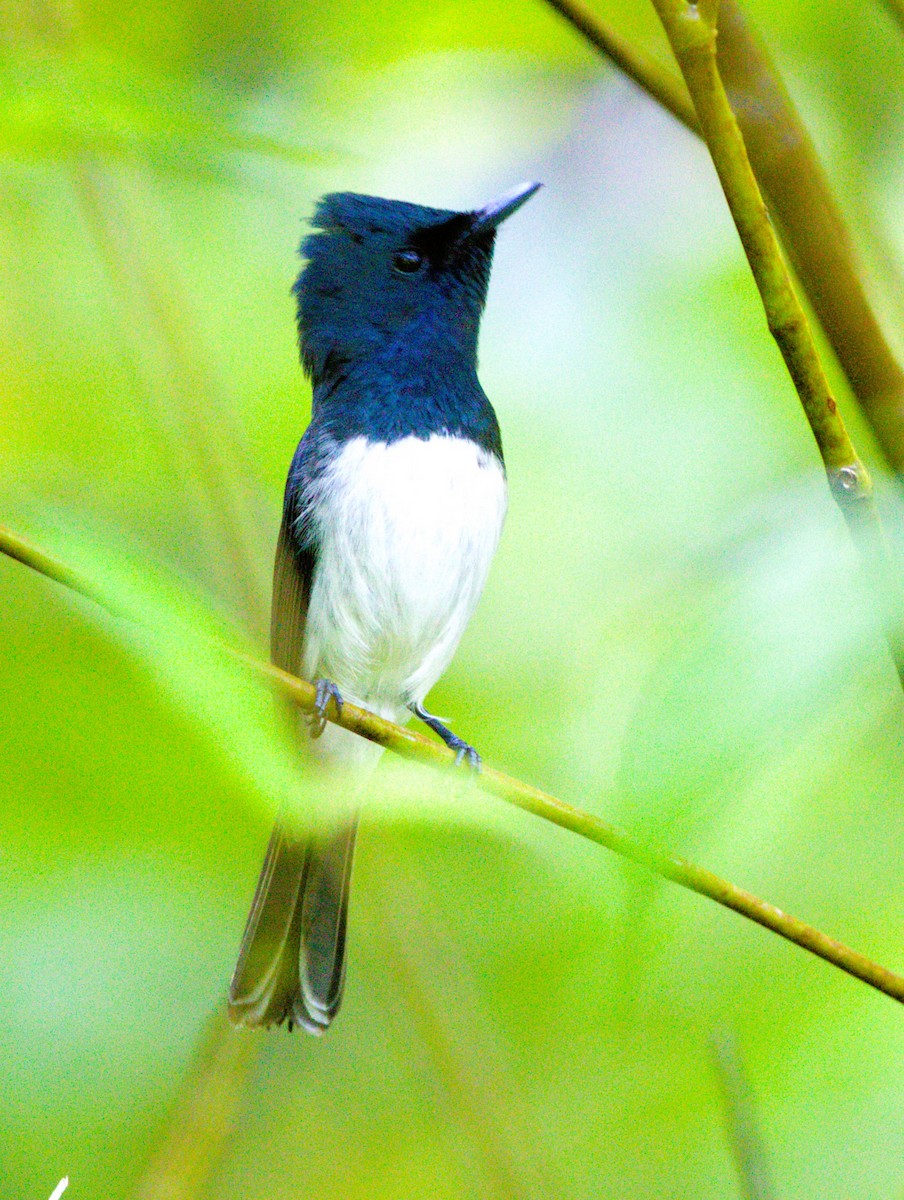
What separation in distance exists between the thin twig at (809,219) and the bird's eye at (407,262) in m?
0.38

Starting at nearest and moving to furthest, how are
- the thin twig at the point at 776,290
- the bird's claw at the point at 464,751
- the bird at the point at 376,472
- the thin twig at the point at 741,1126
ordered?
the thin twig at the point at 776,290 < the thin twig at the point at 741,1126 < the bird's claw at the point at 464,751 < the bird at the point at 376,472

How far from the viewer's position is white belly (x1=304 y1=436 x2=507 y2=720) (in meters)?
0.98

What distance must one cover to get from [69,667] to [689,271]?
75 centimetres

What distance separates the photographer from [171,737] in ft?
3.38

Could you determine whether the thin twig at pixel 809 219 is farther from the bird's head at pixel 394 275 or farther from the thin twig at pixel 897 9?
the bird's head at pixel 394 275

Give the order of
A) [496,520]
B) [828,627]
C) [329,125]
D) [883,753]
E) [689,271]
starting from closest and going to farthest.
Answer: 1. [828,627]
2. [883,753]
3. [496,520]
4. [329,125]
5. [689,271]

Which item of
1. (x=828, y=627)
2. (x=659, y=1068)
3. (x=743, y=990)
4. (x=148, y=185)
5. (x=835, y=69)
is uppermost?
(x=835, y=69)

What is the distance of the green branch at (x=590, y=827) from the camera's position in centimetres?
47

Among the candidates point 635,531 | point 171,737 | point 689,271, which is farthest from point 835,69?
point 171,737

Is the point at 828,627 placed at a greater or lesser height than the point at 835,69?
lesser

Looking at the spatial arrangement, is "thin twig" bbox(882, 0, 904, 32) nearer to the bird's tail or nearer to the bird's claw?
the bird's claw

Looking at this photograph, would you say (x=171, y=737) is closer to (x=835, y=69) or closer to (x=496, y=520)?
(x=496, y=520)

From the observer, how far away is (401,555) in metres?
1.02

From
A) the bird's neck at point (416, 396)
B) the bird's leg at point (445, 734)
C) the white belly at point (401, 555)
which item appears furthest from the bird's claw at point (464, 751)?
the bird's neck at point (416, 396)
